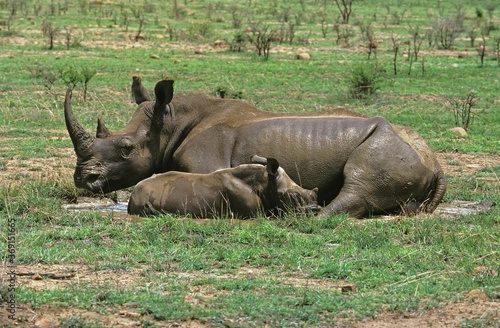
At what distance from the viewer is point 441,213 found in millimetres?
10344

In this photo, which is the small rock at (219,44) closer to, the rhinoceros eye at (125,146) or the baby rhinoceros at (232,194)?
the rhinoceros eye at (125,146)

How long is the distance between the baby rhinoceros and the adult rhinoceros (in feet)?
1.51

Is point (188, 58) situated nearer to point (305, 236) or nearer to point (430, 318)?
point (305, 236)

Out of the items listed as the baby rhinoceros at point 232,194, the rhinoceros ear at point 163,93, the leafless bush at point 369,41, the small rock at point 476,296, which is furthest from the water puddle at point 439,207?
the leafless bush at point 369,41

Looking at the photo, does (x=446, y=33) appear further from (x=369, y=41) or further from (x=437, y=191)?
(x=437, y=191)

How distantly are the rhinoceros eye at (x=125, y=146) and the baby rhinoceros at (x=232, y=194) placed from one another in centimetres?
99

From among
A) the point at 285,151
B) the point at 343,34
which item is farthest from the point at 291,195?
the point at 343,34

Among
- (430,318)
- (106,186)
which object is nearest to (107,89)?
(106,186)

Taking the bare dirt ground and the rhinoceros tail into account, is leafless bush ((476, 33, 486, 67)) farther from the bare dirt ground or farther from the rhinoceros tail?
the bare dirt ground

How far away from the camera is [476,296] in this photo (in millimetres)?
7039

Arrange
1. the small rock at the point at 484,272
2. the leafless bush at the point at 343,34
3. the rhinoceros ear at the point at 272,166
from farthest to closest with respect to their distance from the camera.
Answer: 1. the leafless bush at the point at 343,34
2. the rhinoceros ear at the point at 272,166
3. the small rock at the point at 484,272

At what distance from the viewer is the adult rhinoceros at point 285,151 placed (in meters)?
10.0

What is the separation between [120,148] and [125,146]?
0.06 meters

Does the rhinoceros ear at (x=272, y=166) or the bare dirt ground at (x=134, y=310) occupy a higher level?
the rhinoceros ear at (x=272, y=166)
